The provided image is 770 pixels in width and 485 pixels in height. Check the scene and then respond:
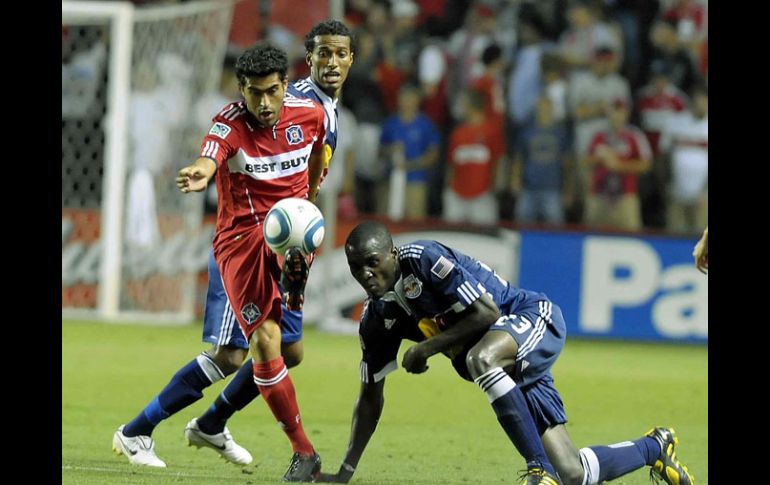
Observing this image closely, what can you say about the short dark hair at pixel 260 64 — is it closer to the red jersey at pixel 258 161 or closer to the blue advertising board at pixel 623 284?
the red jersey at pixel 258 161

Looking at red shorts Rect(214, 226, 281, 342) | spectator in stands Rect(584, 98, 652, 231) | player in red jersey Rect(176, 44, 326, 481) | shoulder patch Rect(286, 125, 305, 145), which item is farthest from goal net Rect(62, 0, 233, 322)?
red shorts Rect(214, 226, 281, 342)

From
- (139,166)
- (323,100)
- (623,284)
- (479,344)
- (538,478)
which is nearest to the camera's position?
(538,478)

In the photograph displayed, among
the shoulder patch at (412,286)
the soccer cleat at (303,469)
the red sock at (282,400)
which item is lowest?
the soccer cleat at (303,469)

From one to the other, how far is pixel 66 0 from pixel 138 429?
9.60m

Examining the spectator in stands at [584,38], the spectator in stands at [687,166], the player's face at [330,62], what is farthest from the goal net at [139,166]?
the player's face at [330,62]

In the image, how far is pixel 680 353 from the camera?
1398cm

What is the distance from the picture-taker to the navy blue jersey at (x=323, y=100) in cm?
741

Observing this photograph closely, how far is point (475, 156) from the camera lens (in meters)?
16.0

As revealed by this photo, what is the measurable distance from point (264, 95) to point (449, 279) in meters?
1.48

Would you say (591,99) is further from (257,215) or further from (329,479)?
(329,479)

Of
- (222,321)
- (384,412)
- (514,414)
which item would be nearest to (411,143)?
(384,412)

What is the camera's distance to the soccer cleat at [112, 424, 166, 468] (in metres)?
7.04

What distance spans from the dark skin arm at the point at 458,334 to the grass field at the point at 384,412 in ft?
3.02
